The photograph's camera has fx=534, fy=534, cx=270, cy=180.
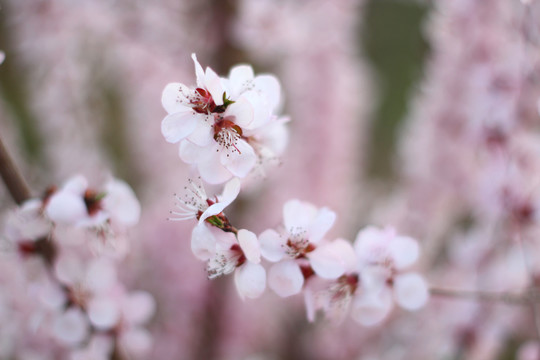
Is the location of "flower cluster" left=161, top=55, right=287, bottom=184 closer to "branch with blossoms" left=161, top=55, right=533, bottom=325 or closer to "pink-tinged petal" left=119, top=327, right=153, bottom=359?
"branch with blossoms" left=161, top=55, right=533, bottom=325

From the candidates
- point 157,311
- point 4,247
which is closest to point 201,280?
point 157,311

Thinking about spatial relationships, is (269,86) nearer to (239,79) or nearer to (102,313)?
(239,79)

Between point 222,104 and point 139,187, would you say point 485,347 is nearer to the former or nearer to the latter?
point 222,104

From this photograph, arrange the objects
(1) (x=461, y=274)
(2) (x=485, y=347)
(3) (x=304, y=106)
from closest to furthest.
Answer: (2) (x=485, y=347), (1) (x=461, y=274), (3) (x=304, y=106)

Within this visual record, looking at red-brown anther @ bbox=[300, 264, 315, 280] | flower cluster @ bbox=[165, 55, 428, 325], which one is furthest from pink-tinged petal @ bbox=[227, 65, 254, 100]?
red-brown anther @ bbox=[300, 264, 315, 280]

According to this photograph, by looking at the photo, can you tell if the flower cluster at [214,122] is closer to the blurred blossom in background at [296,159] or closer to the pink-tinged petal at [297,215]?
the pink-tinged petal at [297,215]

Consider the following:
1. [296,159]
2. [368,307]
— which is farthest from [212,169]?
[296,159]

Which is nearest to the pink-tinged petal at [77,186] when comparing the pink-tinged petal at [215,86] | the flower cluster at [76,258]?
the flower cluster at [76,258]

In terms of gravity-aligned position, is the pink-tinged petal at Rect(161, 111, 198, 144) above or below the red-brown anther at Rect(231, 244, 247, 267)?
above
